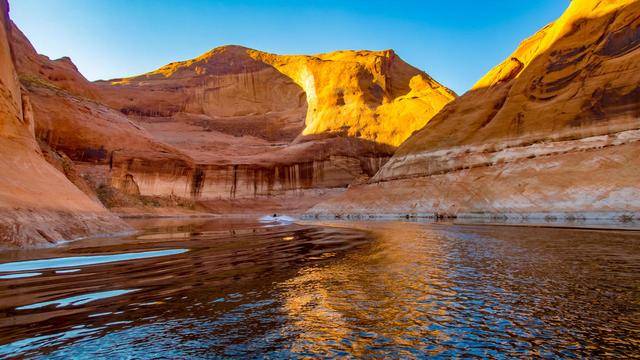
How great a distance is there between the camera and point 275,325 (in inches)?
171

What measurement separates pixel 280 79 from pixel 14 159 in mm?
132933

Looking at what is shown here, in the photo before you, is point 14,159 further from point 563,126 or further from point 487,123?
point 487,123

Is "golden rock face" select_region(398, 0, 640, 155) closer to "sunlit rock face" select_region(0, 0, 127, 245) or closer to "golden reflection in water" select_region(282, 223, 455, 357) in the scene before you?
"golden reflection in water" select_region(282, 223, 455, 357)

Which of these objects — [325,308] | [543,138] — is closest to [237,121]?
[543,138]

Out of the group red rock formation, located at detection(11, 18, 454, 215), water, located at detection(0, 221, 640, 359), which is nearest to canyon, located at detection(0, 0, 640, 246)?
red rock formation, located at detection(11, 18, 454, 215)

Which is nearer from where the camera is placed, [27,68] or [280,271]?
[280,271]

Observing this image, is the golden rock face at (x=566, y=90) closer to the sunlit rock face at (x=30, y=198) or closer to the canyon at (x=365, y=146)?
the canyon at (x=365, y=146)

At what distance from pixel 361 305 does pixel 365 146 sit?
7961cm

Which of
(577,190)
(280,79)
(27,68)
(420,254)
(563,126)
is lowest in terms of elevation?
(420,254)

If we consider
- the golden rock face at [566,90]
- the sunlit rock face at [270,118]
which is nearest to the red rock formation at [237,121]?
the sunlit rock face at [270,118]

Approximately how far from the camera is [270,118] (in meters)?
124

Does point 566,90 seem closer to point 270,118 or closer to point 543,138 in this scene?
point 543,138

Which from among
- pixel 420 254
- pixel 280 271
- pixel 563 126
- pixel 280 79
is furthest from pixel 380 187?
pixel 280 79

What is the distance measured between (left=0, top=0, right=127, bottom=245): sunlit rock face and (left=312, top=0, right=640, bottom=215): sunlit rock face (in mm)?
31915
